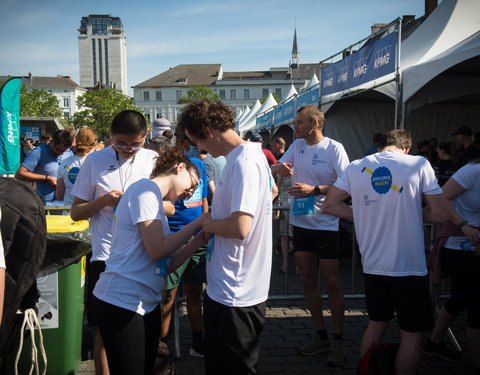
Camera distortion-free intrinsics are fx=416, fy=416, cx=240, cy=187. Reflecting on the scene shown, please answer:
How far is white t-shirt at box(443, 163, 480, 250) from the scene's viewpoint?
133 inches

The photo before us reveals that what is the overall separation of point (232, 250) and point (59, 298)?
1.70 meters

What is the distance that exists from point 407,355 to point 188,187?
1733 millimetres

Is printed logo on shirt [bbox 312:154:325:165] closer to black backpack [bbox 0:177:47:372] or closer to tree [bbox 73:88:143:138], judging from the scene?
black backpack [bbox 0:177:47:372]

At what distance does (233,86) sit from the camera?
294 feet

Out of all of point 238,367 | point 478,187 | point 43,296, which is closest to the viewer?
point 238,367

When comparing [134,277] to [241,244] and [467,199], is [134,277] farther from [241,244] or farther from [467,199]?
[467,199]

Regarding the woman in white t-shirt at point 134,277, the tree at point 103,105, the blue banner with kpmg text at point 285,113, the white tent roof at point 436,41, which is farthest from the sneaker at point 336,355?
the tree at point 103,105

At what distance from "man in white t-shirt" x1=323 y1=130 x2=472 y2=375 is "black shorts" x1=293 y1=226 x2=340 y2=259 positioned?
0.72 metres

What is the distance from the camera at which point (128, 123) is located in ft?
9.43

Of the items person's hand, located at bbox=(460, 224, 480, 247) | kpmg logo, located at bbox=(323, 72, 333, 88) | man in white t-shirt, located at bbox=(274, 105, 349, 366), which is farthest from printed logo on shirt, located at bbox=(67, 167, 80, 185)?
kpmg logo, located at bbox=(323, 72, 333, 88)

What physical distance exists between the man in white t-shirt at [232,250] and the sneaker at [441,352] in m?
2.34

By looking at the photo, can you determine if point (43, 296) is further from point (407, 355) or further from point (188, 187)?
point (407, 355)

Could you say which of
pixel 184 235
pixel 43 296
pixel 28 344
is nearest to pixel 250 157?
pixel 184 235

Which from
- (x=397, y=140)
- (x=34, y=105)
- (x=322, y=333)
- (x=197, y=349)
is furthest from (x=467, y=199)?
(x=34, y=105)
